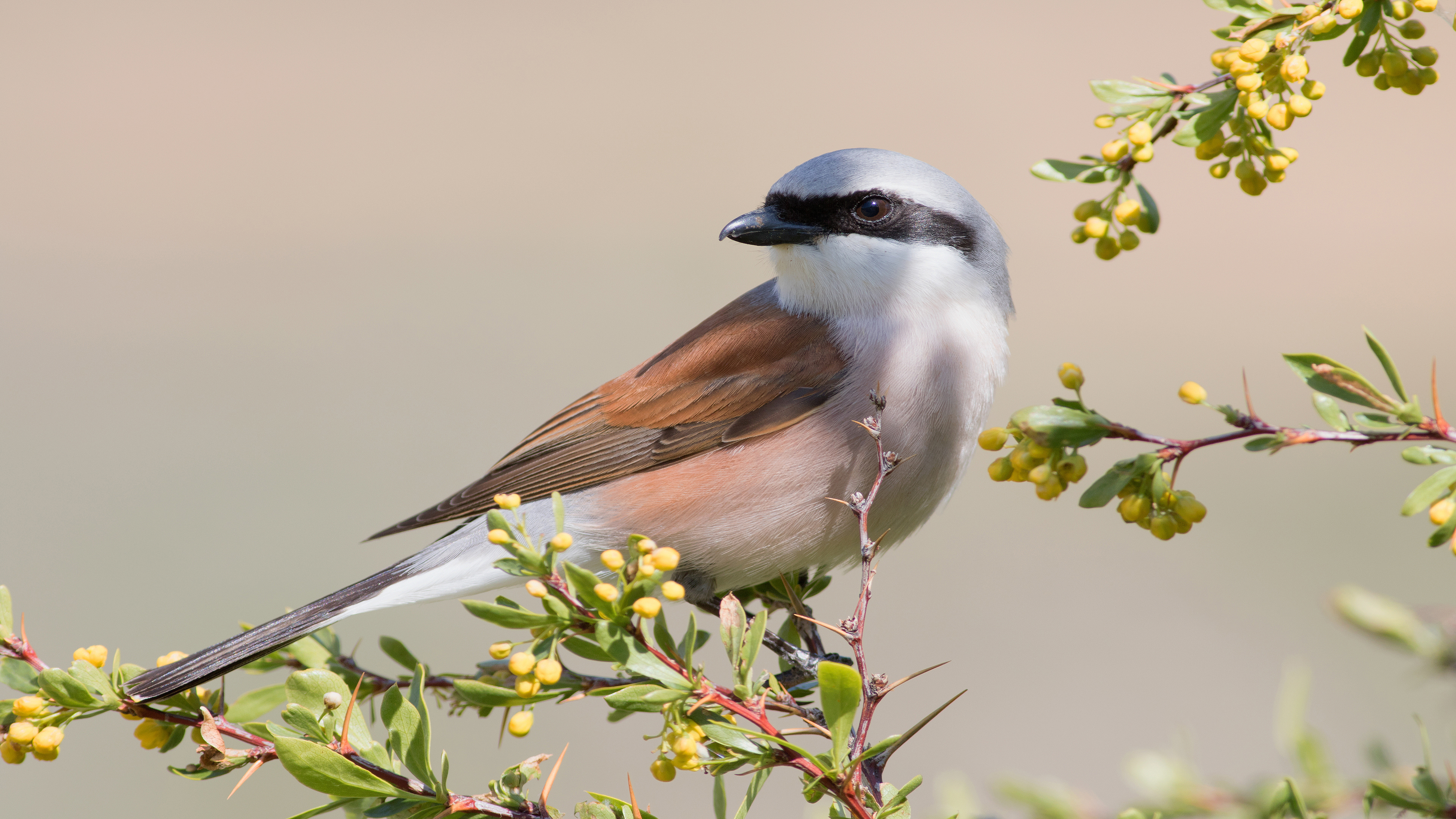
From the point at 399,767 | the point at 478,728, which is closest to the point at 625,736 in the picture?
the point at 478,728

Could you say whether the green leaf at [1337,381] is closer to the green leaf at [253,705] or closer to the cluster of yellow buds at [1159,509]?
the cluster of yellow buds at [1159,509]

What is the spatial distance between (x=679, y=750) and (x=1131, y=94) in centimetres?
104

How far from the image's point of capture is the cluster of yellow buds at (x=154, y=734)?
1502 millimetres

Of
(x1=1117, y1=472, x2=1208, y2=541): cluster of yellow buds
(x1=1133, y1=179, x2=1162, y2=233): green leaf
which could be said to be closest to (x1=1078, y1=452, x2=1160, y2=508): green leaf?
(x1=1117, y1=472, x2=1208, y2=541): cluster of yellow buds

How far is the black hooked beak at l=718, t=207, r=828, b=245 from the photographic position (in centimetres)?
266

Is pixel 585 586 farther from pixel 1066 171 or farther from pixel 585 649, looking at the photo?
pixel 1066 171

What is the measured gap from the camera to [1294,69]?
4.38ft

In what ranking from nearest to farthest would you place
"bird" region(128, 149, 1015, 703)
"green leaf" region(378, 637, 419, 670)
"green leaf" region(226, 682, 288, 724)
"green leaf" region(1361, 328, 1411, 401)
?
"green leaf" region(1361, 328, 1411, 401) < "green leaf" region(226, 682, 288, 724) < "green leaf" region(378, 637, 419, 670) < "bird" region(128, 149, 1015, 703)

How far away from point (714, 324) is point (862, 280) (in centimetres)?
46

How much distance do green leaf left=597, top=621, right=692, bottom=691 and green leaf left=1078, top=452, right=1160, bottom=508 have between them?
0.53 metres

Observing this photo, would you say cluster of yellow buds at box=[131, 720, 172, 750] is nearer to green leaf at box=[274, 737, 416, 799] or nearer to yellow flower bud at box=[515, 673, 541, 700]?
green leaf at box=[274, 737, 416, 799]

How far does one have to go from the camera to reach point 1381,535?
22.9ft

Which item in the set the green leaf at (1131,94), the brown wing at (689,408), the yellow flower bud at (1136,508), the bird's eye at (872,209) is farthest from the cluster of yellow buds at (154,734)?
the bird's eye at (872,209)

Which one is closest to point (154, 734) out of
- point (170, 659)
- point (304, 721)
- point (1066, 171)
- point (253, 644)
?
point (170, 659)
